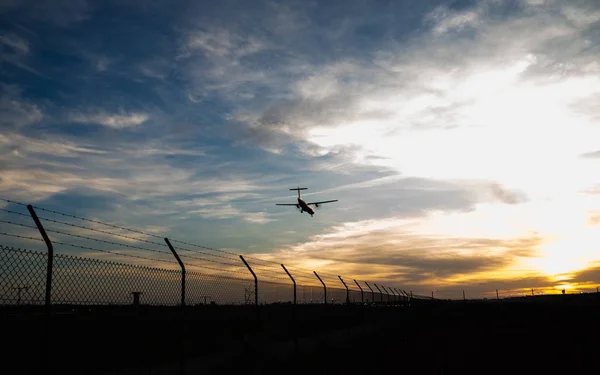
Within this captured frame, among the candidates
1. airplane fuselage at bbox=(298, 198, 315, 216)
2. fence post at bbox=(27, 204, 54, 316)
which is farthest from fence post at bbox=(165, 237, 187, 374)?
airplane fuselage at bbox=(298, 198, 315, 216)

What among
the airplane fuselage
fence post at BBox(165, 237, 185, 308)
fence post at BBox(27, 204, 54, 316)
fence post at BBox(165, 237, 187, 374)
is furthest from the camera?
the airplane fuselage

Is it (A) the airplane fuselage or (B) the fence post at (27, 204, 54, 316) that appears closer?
(B) the fence post at (27, 204, 54, 316)

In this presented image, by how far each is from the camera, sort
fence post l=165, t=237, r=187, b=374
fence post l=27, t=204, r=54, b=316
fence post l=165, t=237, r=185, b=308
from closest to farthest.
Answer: fence post l=27, t=204, r=54, b=316 < fence post l=165, t=237, r=187, b=374 < fence post l=165, t=237, r=185, b=308

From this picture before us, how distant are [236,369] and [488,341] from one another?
1295 cm

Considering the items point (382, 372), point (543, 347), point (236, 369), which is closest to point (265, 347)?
point (236, 369)

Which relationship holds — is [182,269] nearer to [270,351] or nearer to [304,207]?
[270,351]

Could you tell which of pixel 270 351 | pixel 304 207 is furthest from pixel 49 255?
pixel 304 207

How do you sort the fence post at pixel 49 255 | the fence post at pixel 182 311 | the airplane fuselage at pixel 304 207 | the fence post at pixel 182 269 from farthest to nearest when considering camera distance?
the airplane fuselage at pixel 304 207 → the fence post at pixel 182 269 → the fence post at pixel 182 311 → the fence post at pixel 49 255

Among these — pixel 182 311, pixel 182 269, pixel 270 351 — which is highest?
pixel 182 269

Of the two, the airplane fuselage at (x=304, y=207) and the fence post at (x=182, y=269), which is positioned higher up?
the airplane fuselage at (x=304, y=207)

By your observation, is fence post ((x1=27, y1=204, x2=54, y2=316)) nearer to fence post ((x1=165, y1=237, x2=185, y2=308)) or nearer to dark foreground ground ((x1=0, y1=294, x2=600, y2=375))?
dark foreground ground ((x1=0, y1=294, x2=600, y2=375))

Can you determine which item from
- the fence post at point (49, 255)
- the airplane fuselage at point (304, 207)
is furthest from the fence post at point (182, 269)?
the airplane fuselage at point (304, 207)

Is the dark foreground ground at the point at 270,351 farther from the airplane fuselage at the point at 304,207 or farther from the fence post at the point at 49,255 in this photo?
the airplane fuselage at the point at 304,207

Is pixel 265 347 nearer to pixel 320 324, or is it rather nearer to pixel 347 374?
pixel 347 374
